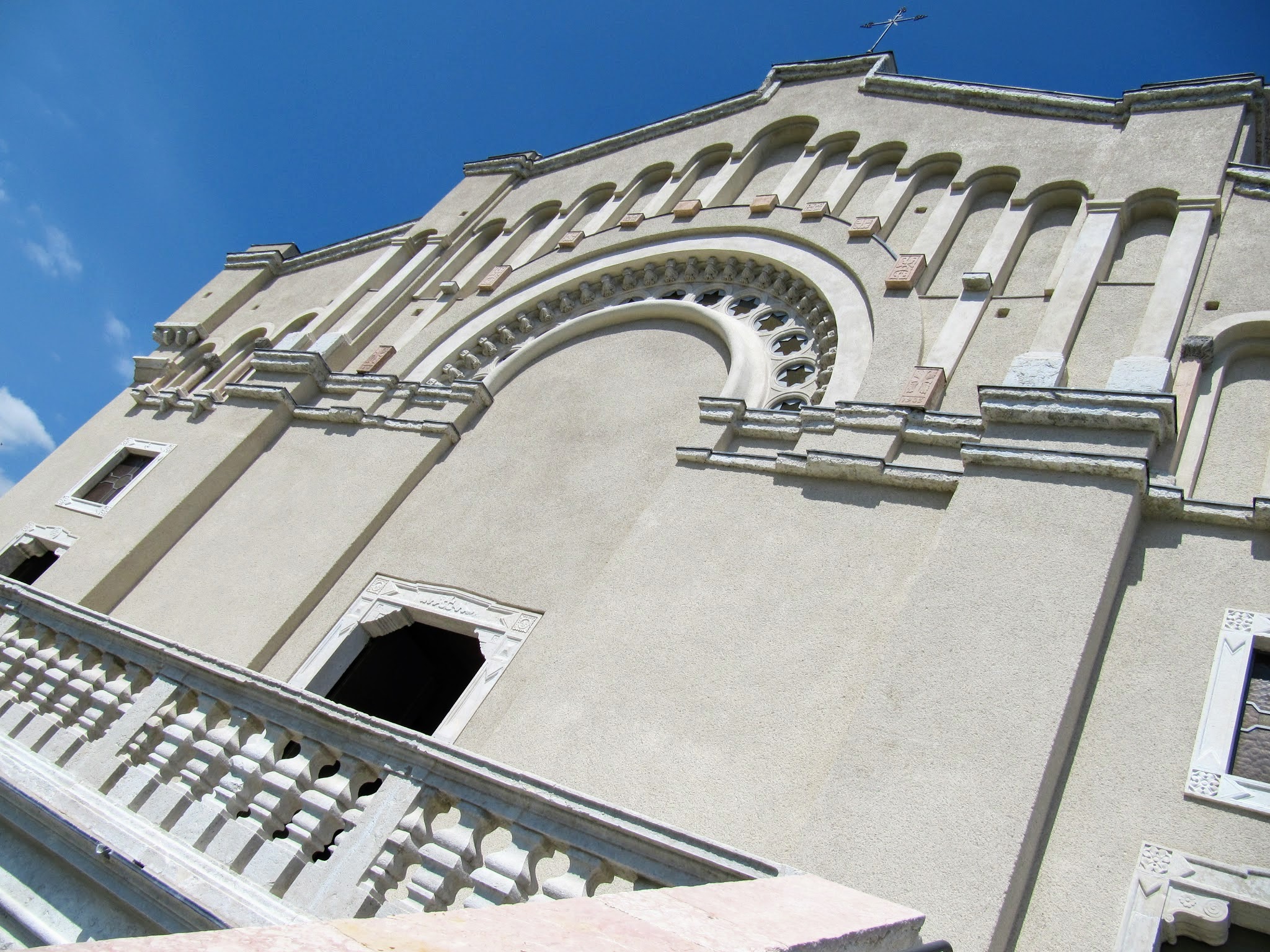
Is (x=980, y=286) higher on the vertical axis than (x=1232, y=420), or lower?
higher

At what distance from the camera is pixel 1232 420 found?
21.9 ft

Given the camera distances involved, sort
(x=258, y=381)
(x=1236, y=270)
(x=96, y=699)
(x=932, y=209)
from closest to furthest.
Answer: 1. (x=96, y=699)
2. (x=1236, y=270)
3. (x=932, y=209)
4. (x=258, y=381)

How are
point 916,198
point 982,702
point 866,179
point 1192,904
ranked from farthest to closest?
point 866,179 → point 916,198 → point 982,702 → point 1192,904

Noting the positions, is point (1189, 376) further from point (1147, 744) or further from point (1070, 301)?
point (1147, 744)

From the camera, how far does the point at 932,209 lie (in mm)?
9852

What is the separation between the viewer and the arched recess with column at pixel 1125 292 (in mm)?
7195

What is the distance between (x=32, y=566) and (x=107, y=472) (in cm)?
144

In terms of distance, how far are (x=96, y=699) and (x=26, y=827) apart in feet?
2.91

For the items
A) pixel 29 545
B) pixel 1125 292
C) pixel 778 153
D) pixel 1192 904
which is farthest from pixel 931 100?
pixel 29 545

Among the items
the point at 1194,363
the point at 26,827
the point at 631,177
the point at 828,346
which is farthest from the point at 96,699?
the point at 631,177

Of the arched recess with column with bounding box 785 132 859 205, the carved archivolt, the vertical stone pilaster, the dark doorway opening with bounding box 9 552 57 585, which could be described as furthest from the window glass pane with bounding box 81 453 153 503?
the vertical stone pilaster

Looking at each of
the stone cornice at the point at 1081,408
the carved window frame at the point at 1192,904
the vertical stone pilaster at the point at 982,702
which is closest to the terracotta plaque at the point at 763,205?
the stone cornice at the point at 1081,408

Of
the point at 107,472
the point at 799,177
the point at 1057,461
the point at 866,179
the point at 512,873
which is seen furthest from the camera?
the point at 107,472

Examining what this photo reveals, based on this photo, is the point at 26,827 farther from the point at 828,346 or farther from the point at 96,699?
the point at 828,346
